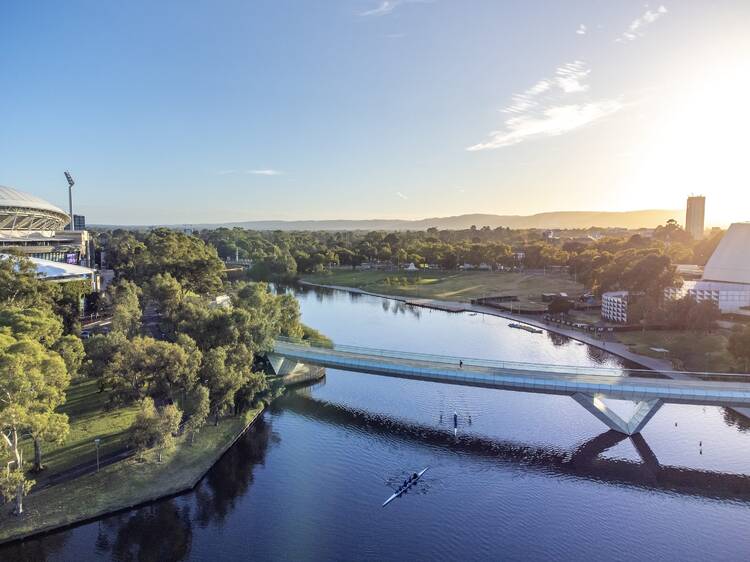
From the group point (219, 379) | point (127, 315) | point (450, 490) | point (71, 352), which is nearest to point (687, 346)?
point (450, 490)

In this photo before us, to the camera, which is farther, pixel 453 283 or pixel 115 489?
pixel 453 283

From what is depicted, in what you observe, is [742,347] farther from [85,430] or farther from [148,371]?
[85,430]

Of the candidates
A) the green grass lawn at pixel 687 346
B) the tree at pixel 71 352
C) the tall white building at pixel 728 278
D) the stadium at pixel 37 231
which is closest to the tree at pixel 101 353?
the tree at pixel 71 352

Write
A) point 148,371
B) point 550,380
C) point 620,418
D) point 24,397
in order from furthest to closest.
Answer: point 620,418 < point 550,380 < point 148,371 < point 24,397

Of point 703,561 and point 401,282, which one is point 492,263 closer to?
point 401,282

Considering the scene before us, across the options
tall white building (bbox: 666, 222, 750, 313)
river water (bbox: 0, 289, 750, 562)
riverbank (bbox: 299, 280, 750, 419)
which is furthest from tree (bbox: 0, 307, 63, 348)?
tall white building (bbox: 666, 222, 750, 313)

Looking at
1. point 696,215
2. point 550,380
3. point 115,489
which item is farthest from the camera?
point 696,215

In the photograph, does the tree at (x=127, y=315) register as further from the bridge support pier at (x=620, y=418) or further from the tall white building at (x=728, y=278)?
the tall white building at (x=728, y=278)
